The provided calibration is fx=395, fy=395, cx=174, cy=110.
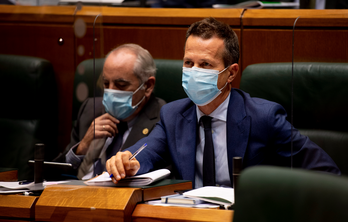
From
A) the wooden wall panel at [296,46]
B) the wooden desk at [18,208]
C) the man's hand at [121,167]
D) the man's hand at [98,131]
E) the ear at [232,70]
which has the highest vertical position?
the wooden wall panel at [296,46]

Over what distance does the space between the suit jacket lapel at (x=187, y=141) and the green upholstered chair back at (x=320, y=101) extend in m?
0.42

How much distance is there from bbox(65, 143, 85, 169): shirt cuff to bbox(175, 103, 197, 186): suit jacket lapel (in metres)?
0.41

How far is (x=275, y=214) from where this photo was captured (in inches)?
25.3

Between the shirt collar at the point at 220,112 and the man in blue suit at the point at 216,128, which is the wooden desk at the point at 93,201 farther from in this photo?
the shirt collar at the point at 220,112

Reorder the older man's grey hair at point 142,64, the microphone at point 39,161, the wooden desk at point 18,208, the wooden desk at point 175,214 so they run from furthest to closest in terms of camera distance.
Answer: the older man's grey hair at point 142,64
the microphone at point 39,161
the wooden desk at point 18,208
the wooden desk at point 175,214

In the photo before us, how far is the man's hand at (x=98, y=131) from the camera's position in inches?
62.9

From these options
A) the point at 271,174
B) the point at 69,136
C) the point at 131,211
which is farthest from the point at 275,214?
the point at 69,136

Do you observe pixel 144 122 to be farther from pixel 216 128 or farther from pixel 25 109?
pixel 25 109

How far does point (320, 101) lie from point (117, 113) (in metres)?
0.96

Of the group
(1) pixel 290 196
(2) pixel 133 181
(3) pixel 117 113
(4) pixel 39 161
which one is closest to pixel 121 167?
(2) pixel 133 181

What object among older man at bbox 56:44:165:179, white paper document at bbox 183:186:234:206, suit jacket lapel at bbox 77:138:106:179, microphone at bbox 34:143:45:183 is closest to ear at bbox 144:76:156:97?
older man at bbox 56:44:165:179

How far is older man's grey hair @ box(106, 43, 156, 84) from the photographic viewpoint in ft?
7.01

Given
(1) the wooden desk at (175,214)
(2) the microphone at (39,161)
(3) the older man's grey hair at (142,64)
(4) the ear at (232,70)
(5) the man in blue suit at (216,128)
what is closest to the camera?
(1) the wooden desk at (175,214)

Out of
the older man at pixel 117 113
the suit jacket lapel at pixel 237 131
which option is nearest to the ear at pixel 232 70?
the suit jacket lapel at pixel 237 131
